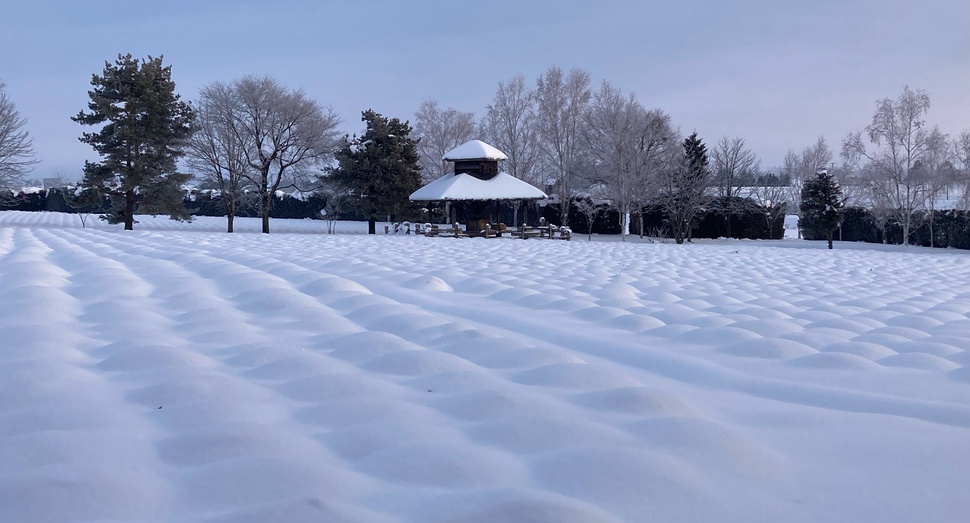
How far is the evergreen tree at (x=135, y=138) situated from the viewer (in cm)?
2633

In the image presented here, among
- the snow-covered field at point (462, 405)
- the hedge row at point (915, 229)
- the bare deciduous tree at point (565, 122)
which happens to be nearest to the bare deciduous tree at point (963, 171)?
the hedge row at point (915, 229)

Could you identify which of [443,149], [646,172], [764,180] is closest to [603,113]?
[646,172]

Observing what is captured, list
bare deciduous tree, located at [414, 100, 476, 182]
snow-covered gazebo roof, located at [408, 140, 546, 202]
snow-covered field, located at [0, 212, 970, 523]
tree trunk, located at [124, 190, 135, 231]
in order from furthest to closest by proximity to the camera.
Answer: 1. bare deciduous tree, located at [414, 100, 476, 182]
2. tree trunk, located at [124, 190, 135, 231]
3. snow-covered gazebo roof, located at [408, 140, 546, 202]
4. snow-covered field, located at [0, 212, 970, 523]

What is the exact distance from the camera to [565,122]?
3612 cm

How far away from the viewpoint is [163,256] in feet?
25.0

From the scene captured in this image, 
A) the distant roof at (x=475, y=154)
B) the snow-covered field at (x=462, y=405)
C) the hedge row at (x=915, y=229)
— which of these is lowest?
the snow-covered field at (x=462, y=405)

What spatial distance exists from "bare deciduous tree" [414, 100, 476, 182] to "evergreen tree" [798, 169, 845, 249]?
63.3 feet

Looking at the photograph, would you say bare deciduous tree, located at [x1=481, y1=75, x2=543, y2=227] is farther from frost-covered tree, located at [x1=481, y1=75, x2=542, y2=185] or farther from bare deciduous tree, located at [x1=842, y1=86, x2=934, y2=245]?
bare deciduous tree, located at [x1=842, y1=86, x2=934, y2=245]

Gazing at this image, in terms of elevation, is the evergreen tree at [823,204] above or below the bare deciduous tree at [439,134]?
below

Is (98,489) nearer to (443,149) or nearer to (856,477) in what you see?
(856,477)

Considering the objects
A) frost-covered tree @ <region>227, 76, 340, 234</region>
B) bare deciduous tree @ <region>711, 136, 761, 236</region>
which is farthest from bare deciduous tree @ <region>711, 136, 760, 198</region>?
frost-covered tree @ <region>227, 76, 340, 234</region>

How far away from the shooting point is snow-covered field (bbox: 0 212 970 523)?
2.02 meters

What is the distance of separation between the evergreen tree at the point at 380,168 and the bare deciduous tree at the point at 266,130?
5.08 ft

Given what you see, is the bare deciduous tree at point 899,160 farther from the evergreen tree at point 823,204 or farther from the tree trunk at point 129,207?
the tree trunk at point 129,207
